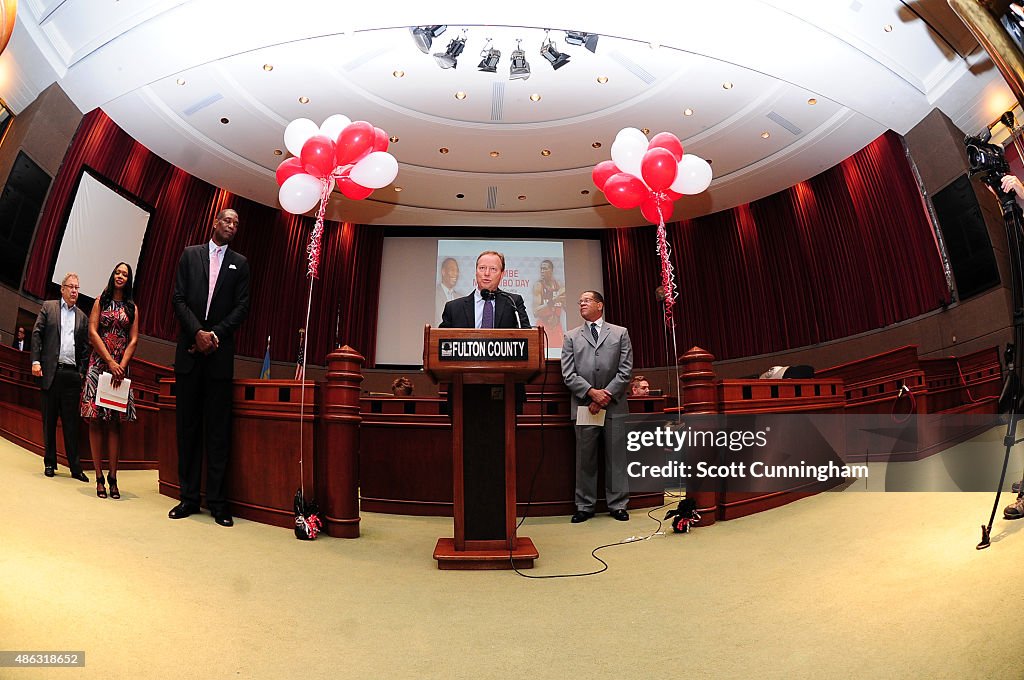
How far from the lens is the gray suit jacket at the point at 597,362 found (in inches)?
123

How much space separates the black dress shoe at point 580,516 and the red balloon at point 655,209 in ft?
5.57

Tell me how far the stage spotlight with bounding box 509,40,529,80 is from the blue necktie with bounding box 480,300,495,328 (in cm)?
112

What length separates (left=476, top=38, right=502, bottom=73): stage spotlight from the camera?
8.56ft

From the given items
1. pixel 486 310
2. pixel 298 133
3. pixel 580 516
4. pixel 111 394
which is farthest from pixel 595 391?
pixel 111 394

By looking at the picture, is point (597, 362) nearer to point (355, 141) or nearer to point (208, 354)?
point (355, 141)

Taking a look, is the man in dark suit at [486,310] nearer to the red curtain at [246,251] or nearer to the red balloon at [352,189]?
the red curtain at [246,251]

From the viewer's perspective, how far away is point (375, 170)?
Result: 291cm

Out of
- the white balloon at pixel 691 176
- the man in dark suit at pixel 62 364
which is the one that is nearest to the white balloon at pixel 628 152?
the white balloon at pixel 691 176

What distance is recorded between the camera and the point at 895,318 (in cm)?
171

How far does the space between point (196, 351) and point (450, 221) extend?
1.27 metres

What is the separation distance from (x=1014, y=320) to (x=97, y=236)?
2478 mm

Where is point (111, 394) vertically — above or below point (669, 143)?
below

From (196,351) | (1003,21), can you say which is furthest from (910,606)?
(196,351)

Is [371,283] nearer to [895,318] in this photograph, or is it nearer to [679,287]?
[679,287]
